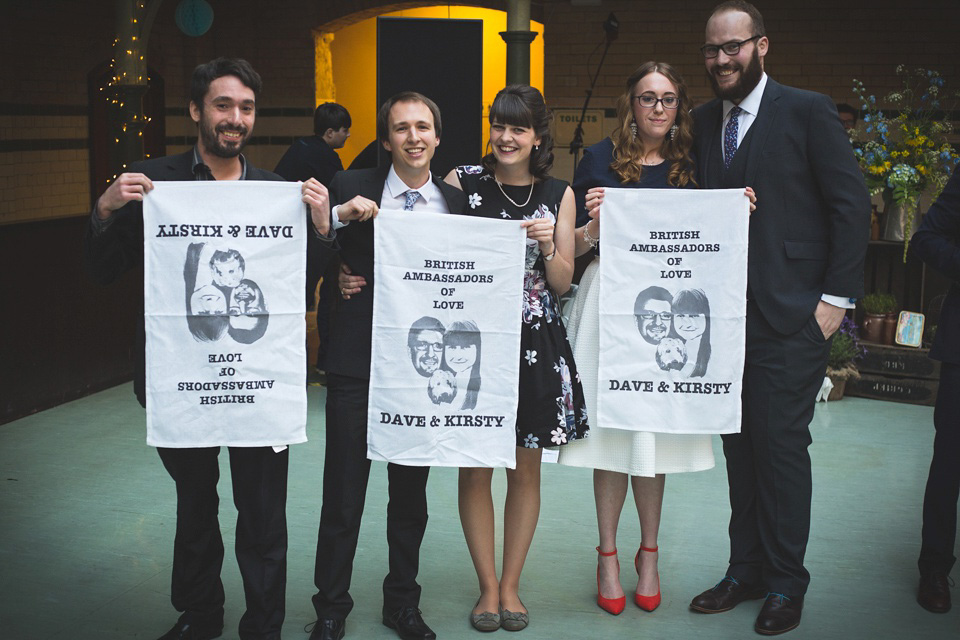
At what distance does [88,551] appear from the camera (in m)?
4.03

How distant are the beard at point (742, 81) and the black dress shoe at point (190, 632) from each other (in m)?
2.40

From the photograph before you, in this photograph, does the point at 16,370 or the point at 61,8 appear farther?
the point at 61,8

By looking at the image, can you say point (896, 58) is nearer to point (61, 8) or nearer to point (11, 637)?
point (61, 8)

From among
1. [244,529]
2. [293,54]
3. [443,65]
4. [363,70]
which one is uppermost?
[363,70]

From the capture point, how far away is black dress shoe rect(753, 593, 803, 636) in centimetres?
335

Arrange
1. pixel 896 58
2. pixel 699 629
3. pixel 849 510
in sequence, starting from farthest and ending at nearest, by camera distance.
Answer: pixel 896 58 → pixel 849 510 → pixel 699 629

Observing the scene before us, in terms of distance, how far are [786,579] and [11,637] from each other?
2.56 metres

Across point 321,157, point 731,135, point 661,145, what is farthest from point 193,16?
point 731,135

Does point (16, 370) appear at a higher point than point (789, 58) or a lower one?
lower

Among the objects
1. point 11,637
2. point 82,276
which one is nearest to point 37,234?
point 82,276

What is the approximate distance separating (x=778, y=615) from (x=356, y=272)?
5.88 feet

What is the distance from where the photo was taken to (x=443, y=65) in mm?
4672

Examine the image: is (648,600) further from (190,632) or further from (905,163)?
(905,163)

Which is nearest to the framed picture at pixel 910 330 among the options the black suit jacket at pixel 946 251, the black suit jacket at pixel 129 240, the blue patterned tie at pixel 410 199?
the black suit jacket at pixel 946 251
